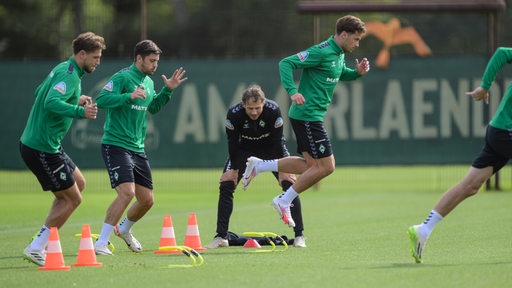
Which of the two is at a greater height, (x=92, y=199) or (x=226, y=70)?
(x=226, y=70)

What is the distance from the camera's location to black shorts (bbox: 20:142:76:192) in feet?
37.6

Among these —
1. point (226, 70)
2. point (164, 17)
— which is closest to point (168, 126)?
point (226, 70)

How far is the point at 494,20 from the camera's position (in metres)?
25.8

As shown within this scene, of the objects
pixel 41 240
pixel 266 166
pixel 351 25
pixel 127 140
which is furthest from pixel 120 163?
pixel 351 25

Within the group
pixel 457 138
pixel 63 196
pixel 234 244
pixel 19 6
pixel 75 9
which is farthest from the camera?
pixel 19 6

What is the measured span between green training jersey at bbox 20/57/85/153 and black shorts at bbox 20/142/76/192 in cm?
6

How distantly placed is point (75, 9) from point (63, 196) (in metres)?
22.3

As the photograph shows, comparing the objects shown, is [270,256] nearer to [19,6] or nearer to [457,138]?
[457,138]

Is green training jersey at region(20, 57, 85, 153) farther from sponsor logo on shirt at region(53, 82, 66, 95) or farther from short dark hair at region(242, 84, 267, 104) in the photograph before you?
short dark hair at region(242, 84, 267, 104)

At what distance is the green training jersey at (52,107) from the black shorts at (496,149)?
12.9 feet

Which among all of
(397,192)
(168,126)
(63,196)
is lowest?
(397,192)

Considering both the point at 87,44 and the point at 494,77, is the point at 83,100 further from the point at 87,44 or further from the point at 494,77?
the point at 494,77

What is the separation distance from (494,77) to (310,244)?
3.61 metres

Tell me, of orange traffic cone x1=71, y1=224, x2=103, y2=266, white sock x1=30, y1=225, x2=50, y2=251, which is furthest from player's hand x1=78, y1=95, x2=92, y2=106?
orange traffic cone x1=71, y1=224, x2=103, y2=266
